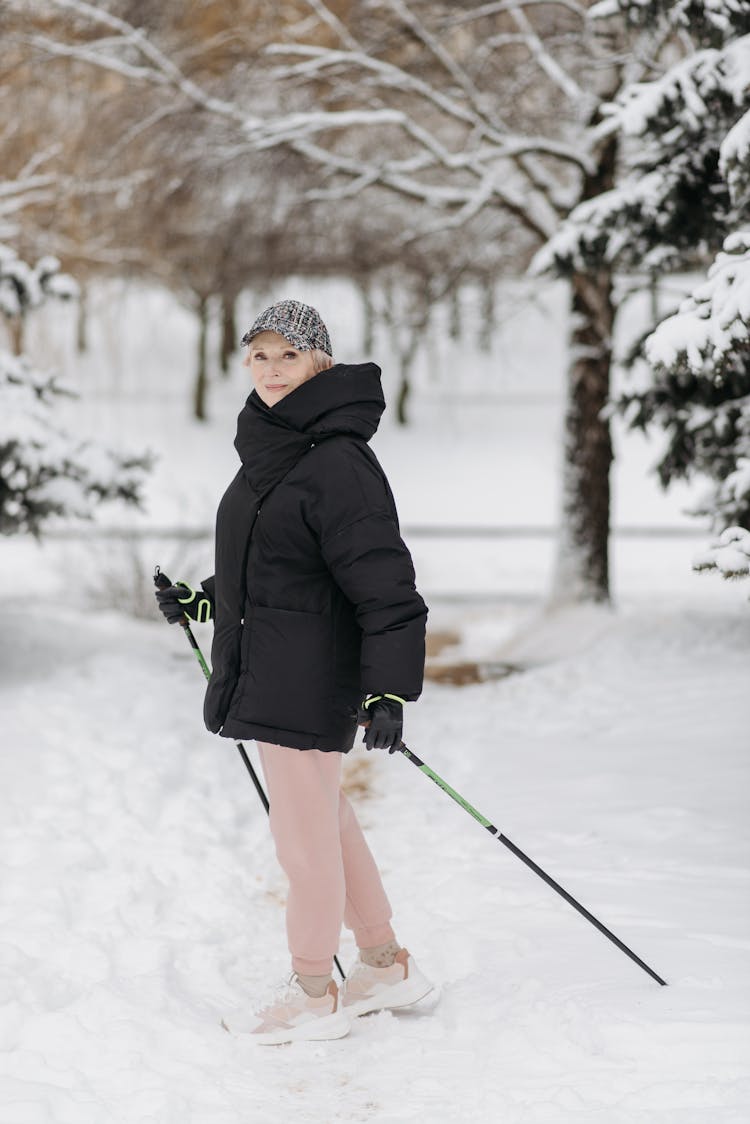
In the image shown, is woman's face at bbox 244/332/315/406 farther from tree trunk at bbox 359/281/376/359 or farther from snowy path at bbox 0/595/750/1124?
tree trunk at bbox 359/281/376/359

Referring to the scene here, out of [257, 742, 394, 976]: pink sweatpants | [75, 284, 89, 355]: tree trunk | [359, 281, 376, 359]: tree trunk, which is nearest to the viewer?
[257, 742, 394, 976]: pink sweatpants

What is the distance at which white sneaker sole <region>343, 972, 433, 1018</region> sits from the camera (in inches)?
146

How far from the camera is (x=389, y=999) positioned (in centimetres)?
371

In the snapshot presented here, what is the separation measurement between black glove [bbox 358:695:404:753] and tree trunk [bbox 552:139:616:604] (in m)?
7.85

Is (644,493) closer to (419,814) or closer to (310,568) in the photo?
(419,814)

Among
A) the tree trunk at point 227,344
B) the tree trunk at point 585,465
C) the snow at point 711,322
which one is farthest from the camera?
the tree trunk at point 227,344

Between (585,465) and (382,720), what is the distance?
791 cm

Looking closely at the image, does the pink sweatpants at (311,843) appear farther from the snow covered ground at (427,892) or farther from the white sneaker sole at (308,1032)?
the snow covered ground at (427,892)

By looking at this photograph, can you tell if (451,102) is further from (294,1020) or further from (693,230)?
(294,1020)

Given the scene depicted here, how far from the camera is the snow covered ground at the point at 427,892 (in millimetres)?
3199

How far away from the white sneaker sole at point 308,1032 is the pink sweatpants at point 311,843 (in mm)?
129

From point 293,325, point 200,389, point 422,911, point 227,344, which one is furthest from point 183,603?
point 227,344

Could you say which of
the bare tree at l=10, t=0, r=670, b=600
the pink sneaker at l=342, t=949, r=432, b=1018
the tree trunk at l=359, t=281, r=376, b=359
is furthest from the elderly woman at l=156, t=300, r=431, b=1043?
the tree trunk at l=359, t=281, r=376, b=359

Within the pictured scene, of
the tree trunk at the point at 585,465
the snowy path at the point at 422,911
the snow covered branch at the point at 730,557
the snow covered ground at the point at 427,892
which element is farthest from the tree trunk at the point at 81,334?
the snow covered branch at the point at 730,557
